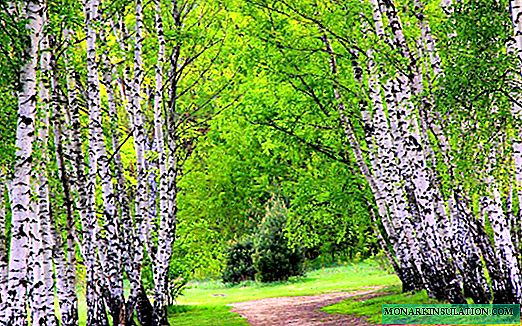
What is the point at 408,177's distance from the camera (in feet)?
44.0

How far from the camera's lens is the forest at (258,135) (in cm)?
999

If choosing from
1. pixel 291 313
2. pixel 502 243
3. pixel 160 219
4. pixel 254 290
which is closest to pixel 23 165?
pixel 160 219

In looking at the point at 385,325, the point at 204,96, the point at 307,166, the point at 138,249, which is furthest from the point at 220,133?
the point at 385,325

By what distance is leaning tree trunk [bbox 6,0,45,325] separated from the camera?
727 cm

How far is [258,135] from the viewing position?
1938 centimetres

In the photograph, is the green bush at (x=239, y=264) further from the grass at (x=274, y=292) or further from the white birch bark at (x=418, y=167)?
the white birch bark at (x=418, y=167)

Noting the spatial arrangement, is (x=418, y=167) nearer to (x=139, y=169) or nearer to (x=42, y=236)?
(x=139, y=169)

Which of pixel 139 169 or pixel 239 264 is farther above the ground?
pixel 139 169

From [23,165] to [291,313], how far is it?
544 inches

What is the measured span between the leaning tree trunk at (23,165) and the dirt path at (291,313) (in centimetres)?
882

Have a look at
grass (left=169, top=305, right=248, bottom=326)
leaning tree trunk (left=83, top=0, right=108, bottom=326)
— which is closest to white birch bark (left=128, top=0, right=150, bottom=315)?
leaning tree trunk (left=83, top=0, right=108, bottom=326)

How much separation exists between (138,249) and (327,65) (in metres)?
7.35

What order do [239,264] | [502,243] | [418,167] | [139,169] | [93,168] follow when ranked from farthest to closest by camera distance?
[239,264] → [139,169] → [93,168] → [418,167] → [502,243]

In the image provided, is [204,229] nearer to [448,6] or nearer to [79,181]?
[79,181]
